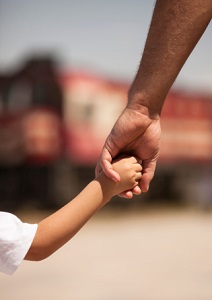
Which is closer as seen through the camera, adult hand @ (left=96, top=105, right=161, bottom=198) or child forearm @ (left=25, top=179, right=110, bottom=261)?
child forearm @ (left=25, top=179, right=110, bottom=261)

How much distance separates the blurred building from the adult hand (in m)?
18.1

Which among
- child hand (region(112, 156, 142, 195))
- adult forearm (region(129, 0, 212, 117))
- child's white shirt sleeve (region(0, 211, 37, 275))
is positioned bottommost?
child's white shirt sleeve (region(0, 211, 37, 275))

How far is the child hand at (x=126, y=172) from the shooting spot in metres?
2.46

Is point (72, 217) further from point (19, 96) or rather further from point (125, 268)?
point (19, 96)

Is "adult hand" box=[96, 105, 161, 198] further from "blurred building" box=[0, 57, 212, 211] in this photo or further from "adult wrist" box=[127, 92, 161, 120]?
"blurred building" box=[0, 57, 212, 211]

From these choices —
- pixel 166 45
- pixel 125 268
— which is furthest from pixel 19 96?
pixel 166 45

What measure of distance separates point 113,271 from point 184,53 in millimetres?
9706

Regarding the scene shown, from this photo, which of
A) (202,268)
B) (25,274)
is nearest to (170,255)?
(202,268)

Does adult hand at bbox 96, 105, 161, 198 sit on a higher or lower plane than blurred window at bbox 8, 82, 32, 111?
lower

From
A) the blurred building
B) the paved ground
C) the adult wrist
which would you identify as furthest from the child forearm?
the blurred building

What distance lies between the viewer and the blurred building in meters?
20.8

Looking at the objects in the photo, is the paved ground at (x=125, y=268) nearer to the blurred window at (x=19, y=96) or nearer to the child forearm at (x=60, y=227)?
the blurred window at (x=19, y=96)

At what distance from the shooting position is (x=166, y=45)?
2420 millimetres

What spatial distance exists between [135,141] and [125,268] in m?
9.86
